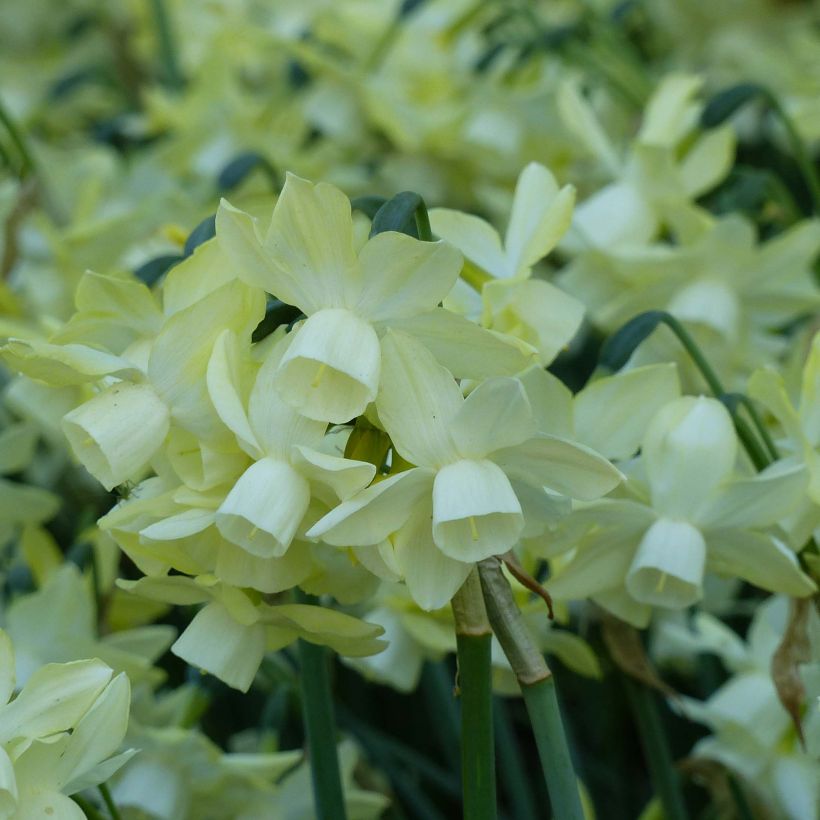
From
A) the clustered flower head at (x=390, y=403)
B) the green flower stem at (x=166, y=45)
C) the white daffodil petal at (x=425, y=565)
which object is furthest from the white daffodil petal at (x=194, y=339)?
the green flower stem at (x=166, y=45)

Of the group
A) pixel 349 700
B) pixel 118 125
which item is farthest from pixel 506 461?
pixel 118 125

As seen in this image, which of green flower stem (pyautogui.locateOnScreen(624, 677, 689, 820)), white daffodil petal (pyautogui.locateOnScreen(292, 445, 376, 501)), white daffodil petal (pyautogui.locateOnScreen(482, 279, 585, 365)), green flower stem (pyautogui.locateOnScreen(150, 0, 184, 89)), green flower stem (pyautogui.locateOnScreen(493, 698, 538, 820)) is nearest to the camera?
white daffodil petal (pyautogui.locateOnScreen(292, 445, 376, 501))

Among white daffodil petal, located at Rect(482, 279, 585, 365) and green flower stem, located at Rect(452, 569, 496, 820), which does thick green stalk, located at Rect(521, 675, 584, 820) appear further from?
white daffodil petal, located at Rect(482, 279, 585, 365)

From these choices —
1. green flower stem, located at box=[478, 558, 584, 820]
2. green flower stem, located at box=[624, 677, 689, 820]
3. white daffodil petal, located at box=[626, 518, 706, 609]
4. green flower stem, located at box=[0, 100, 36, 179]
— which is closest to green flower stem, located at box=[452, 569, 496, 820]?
green flower stem, located at box=[478, 558, 584, 820]

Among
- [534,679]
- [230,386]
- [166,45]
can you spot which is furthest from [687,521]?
[166,45]

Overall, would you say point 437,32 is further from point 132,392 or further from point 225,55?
point 132,392

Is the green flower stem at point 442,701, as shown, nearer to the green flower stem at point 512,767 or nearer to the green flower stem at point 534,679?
the green flower stem at point 512,767

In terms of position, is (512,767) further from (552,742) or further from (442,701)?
(552,742)
